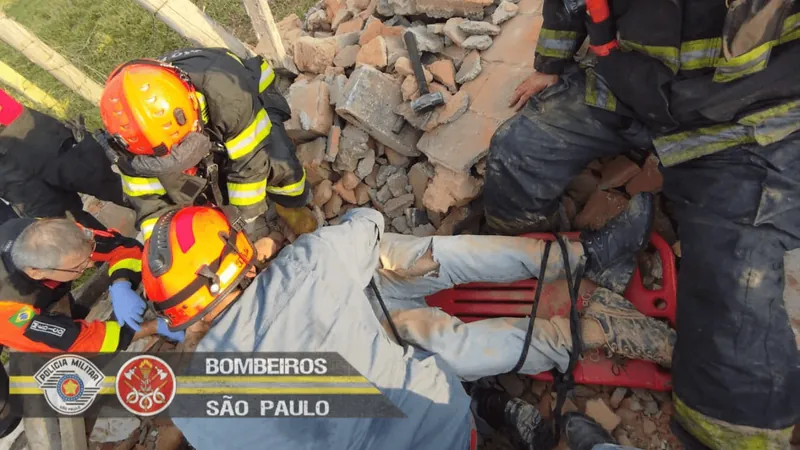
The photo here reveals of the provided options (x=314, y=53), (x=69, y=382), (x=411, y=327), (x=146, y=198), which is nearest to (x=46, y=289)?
(x=69, y=382)

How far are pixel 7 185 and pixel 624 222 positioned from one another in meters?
3.56

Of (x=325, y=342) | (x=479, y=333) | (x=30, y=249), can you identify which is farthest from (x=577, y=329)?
(x=30, y=249)

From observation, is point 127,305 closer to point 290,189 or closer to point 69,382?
point 69,382

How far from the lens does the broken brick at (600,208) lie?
2.94 meters

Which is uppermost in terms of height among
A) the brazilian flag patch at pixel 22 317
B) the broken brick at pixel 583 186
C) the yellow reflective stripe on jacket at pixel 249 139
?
the yellow reflective stripe on jacket at pixel 249 139

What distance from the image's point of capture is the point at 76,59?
5.73 metres

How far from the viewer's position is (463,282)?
2.85m

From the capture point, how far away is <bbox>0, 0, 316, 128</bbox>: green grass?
5445mm

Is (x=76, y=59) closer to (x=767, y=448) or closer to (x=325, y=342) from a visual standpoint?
(x=325, y=342)

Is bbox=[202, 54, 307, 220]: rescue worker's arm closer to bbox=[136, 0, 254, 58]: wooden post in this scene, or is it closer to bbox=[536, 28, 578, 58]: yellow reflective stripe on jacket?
bbox=[136, 0, 254, 58]: wooden post

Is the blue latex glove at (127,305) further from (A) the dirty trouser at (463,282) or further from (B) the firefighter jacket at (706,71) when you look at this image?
(B) the firefighter jacket at (706,71)

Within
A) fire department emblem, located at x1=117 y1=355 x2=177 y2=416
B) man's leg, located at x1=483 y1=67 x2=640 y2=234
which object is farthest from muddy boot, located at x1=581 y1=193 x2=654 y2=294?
fire department emblem, located at x1=117 y1=355 x2=177 y2=416

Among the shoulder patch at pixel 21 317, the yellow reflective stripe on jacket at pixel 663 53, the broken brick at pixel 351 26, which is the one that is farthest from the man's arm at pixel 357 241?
the broken brick at pixel 351 26

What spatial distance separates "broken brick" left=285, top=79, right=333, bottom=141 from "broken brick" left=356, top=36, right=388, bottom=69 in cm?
31
